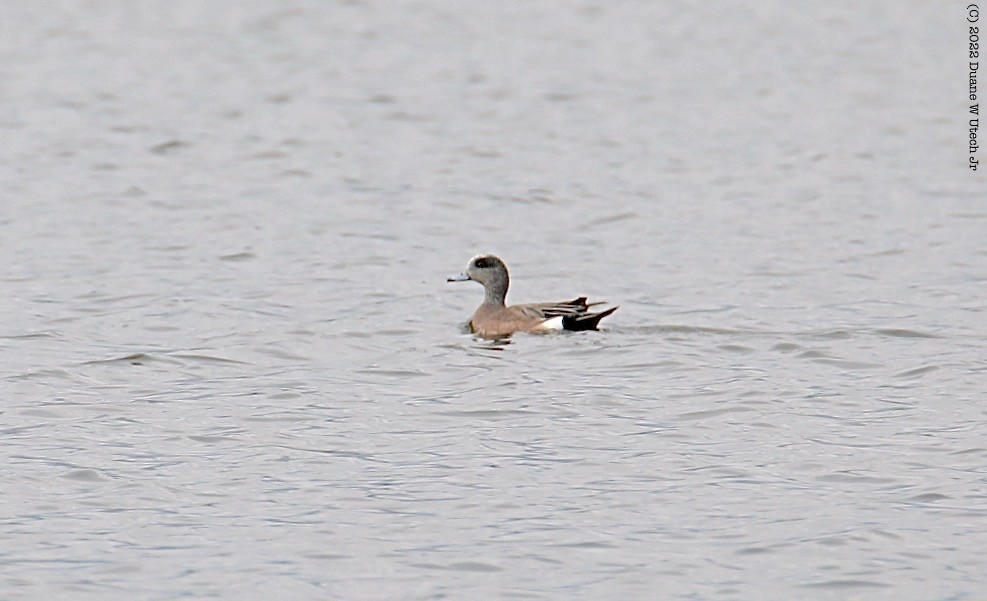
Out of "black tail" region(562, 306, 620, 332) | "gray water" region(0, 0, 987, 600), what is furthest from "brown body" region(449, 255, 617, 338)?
"gray water" region(0, 0, 987, 600)

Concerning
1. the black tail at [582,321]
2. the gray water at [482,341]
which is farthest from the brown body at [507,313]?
the gray water at [482,341]

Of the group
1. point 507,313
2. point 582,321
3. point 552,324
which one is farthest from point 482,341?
point 582,321

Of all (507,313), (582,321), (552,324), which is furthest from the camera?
(507,313)

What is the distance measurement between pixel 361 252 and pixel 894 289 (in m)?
5.35

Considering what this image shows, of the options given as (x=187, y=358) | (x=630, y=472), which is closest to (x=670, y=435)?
(x=630, y=472)

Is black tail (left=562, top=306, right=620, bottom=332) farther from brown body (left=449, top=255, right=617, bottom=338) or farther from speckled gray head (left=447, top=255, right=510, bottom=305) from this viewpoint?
speckled gray head (left=447, top=255, right=510, bottom=305)

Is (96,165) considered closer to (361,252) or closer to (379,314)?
(361,252)

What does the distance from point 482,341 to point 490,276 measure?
1029 millimetres

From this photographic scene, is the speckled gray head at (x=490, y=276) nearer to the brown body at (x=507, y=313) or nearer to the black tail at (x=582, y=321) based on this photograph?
the brown body at (x=507, y=313)

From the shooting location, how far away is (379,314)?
14.4m

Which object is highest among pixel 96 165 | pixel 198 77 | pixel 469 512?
pixel 198 77

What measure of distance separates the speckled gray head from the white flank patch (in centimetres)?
78

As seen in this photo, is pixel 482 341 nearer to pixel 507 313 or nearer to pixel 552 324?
pixel 507 313

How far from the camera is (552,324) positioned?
13.7 meters
